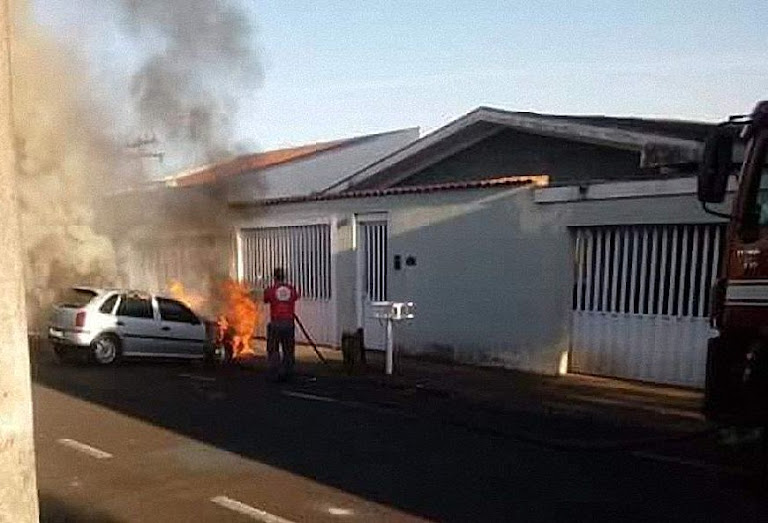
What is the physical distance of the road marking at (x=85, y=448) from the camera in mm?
6941

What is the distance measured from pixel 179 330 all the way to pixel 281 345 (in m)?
2.68

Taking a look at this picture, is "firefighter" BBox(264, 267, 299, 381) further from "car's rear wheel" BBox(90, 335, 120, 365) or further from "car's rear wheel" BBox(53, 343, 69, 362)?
"car's rear wheel" BBox(53, 343, 69, 362)

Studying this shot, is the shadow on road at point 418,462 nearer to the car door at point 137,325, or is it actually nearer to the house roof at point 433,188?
the car door at point 137,325

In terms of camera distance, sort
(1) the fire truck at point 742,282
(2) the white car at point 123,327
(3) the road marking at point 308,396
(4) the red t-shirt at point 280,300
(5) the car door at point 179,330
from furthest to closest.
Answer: (5) the car door at point 179,330
(2) the white car at point 123,327
(4) the red t-shirt at point 280,300
(3) the road marking at point 308,396
(1) the fire truck at point 742,282

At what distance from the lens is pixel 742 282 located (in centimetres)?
599

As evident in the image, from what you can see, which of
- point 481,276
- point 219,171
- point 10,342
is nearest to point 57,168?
point 219,171

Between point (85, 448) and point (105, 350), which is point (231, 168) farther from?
point (85, 448)

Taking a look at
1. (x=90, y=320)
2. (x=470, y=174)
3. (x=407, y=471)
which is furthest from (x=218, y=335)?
(x=407, y=471)

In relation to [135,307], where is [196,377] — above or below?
below

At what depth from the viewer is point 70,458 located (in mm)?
6840

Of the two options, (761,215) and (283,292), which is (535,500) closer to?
(761,215)

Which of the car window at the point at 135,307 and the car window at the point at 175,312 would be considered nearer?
the car window at the point at 135,307

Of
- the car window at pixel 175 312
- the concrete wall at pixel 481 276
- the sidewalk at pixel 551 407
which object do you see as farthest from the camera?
the car window at pixel 175 312

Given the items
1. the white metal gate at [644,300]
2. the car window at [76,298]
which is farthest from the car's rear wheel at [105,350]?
the white metal gate at [644,300]
